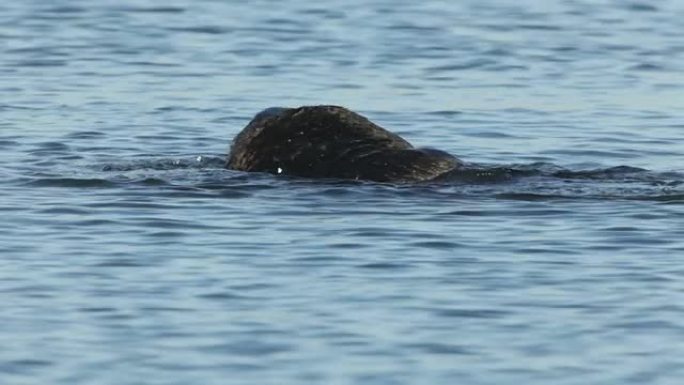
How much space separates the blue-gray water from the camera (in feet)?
29.8

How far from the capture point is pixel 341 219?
39.4ft

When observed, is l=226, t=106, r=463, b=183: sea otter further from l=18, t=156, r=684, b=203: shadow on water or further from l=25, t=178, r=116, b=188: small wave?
l=25, t=178, r=116, b=188: small wave

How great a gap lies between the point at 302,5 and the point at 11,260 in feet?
44.9

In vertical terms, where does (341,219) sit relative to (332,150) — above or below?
below

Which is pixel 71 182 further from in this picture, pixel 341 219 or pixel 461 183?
pixel 461 183

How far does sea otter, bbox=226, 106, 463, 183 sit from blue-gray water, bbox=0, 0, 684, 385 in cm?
20

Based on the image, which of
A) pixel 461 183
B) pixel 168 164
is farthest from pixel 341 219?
pixel 168 164

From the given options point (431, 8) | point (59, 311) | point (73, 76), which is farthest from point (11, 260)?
point (431, 8)

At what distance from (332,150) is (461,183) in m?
0.80

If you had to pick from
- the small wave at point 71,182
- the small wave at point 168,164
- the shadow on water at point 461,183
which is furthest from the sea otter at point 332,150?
the small wave at point 71,182

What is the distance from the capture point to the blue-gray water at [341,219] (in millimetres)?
9094

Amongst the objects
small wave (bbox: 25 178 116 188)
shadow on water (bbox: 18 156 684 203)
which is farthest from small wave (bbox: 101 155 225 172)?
small wave (bbox: 25 178 116 188)

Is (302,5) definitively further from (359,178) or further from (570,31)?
(359,178)

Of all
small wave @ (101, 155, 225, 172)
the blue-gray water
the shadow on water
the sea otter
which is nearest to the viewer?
the blue-gray water
